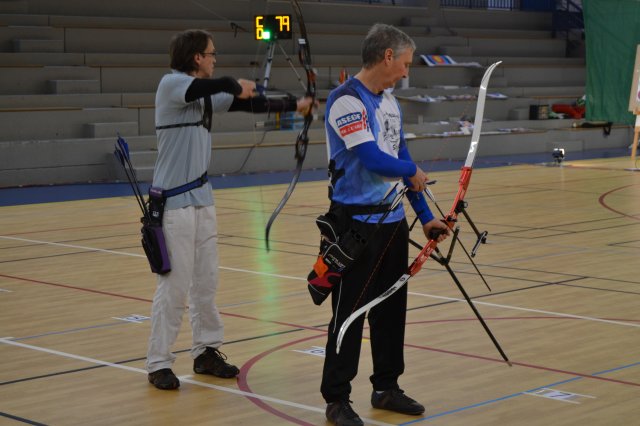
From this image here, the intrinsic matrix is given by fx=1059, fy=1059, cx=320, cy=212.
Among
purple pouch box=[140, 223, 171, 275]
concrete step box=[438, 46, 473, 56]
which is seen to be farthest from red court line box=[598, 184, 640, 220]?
concrete step box=[438, 46, 473, 56]

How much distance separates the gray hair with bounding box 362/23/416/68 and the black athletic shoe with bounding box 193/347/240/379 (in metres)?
1.47

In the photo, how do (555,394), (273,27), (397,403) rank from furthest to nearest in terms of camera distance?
(273,27), (555,394), (397,403)

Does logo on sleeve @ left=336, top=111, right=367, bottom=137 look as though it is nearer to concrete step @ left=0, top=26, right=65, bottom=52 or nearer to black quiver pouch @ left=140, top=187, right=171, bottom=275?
black quiver pouch @ left=140, top=187, right=171, bottom=275

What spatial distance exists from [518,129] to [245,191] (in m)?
7.76

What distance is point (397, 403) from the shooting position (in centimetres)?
402

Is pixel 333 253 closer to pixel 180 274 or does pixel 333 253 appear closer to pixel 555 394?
pixel 180 274

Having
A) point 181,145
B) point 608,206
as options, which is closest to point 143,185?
point 608,206

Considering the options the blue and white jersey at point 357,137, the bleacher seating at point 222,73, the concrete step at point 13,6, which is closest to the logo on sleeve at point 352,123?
the blue and white jersey at point 357,137

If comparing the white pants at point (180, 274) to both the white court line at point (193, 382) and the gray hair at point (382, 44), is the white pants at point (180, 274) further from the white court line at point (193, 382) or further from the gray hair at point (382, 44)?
the gray hair at point (382, 44)

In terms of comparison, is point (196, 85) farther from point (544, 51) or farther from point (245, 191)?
point (544, 51)

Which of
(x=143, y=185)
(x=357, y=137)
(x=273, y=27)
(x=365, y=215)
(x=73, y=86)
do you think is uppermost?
(x=273, y=27)

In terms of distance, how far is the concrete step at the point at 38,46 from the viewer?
50.6 feet

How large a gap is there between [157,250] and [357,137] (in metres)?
1.02

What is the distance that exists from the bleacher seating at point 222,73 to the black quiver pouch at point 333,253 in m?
10.1
